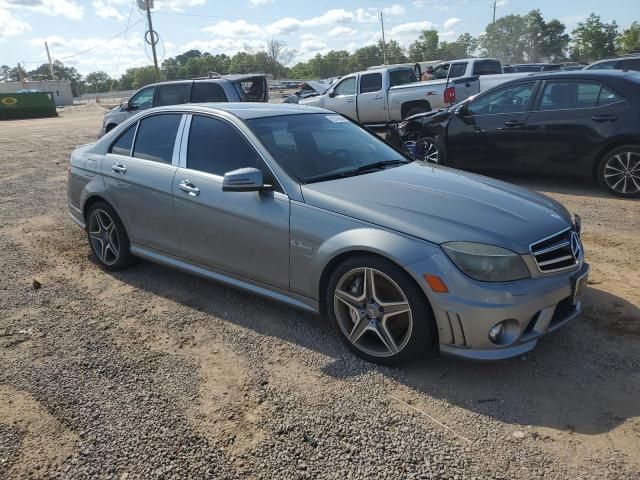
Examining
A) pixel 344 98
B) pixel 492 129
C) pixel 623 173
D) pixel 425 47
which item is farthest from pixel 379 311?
pixel 425 47

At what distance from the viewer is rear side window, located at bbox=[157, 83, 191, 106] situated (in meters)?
12.0

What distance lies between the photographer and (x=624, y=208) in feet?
22.0

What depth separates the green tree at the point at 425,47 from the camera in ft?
364

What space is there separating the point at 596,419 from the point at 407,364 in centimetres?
105

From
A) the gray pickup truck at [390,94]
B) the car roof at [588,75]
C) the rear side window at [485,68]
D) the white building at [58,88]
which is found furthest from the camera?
the white building at [58,88]

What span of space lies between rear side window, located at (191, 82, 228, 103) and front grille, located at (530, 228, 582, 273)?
9.04 metres

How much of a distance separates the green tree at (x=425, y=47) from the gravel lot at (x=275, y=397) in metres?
114

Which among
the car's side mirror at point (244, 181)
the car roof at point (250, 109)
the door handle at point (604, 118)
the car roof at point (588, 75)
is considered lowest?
the door handle at point (604, 118)

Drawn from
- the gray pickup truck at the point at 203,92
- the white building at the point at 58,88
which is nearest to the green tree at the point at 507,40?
the white building at the point at 58,88

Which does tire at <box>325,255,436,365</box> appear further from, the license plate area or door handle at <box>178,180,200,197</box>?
door handle at <box>178,180,200,197</box>

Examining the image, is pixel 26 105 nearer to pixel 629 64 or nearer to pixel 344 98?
pixel 344 98

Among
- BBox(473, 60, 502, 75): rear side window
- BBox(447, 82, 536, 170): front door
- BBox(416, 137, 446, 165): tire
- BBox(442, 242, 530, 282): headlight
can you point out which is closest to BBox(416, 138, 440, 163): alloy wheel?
BBox(416, 137, 446, 165): tire

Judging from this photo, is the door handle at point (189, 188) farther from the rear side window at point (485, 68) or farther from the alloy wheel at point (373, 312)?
the rear side window at point (485, 68)

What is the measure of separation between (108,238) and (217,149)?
5.39ft
